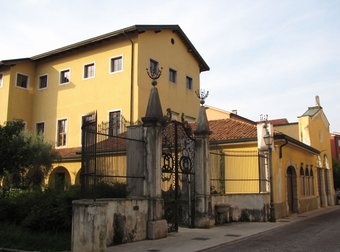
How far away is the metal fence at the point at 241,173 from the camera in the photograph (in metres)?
19.2

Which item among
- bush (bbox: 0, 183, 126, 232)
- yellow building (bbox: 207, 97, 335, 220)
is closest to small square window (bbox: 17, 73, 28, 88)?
yellow building (bbox: 207, 97, 335, 220)

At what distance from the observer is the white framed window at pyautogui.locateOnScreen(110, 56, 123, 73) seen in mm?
28672

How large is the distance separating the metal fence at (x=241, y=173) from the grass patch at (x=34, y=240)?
30.5 ft

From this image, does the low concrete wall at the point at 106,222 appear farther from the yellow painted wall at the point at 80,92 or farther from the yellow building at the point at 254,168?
the yellow painted wall at the point at 80,92

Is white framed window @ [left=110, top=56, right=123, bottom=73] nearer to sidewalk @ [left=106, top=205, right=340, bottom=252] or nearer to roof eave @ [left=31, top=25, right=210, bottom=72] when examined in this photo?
roof eave @ [left=31, top=25, right=210, bottom=72]

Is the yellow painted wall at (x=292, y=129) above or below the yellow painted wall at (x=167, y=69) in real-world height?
below

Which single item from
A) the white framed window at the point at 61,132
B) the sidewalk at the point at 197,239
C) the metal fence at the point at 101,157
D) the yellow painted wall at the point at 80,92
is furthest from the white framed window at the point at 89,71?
the metal fence at the point at 101,157

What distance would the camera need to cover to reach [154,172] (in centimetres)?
1285

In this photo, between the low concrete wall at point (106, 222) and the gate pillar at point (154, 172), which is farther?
the gate pillar at point (154, 172)

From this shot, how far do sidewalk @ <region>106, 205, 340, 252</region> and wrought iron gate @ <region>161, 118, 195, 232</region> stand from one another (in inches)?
29.2

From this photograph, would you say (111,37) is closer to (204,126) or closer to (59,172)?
(59,172)

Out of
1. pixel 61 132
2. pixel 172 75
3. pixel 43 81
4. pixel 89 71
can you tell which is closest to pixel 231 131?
pixel 172 75

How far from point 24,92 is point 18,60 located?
101 inches

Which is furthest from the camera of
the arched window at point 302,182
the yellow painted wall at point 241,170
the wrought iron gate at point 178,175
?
the arched window at point 302,182
